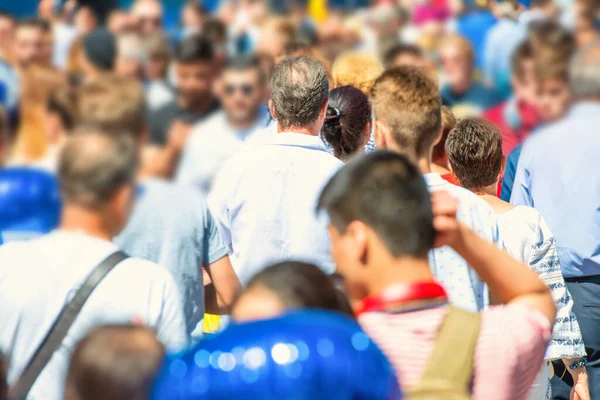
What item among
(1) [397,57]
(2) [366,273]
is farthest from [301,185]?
(1) [397,57]

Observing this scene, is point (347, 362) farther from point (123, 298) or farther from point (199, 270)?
point (199, 270)

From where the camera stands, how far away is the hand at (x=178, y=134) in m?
5.09

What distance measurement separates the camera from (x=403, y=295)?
211 centimetres

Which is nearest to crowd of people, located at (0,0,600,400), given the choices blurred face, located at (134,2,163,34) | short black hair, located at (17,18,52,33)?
short black hair, located at (17,18,52,33)

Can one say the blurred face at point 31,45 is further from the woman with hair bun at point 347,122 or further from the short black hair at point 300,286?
the short black hair at point 300,286

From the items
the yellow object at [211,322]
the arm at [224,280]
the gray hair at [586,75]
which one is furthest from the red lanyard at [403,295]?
the gray hair at [586,75]

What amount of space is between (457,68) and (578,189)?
4151 mm

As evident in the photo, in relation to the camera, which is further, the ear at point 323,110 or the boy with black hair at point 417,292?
the ear at point 323,110

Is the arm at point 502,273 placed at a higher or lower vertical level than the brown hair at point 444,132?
lower

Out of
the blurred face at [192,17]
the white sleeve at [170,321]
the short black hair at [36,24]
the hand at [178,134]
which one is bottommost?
the white sleeve at [170,321]

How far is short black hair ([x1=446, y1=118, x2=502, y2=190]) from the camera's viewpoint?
4035mm

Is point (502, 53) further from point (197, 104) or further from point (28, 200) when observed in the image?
point (28, 200)

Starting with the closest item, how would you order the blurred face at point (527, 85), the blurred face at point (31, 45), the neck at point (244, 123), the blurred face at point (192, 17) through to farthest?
the blurred face at point (527, 85) → the neck at point (244, 123) → the blurred face at point (31, 45) → the blurred face at point (192, 17)

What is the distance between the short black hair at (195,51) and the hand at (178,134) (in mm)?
795
